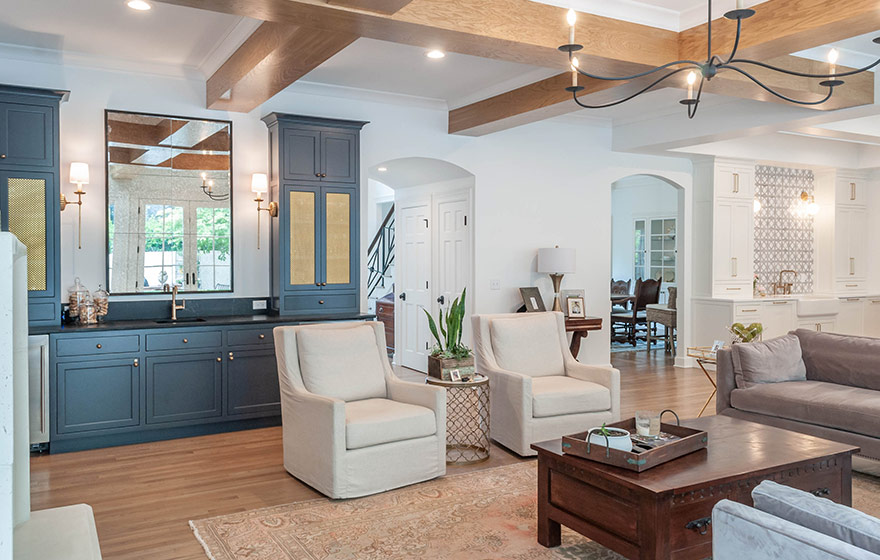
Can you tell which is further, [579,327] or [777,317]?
[777,317]

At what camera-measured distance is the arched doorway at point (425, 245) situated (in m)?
7.27

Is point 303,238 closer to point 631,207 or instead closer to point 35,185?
point 35,185

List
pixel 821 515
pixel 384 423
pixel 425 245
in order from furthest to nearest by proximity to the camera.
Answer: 1. pixel 425 245
2. pixel 384 423
3. pixel 821 515

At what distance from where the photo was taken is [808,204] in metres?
9.33

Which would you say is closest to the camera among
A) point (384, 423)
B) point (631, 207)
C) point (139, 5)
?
point (384, 423)

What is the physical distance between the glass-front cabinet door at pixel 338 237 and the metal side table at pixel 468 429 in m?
1.52

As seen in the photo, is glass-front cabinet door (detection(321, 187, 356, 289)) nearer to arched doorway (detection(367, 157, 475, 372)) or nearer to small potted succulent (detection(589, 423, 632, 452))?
arched doorway (detection(367, 157, 475, 372))

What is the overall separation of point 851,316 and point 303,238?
291 inches

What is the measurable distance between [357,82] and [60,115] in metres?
2.29

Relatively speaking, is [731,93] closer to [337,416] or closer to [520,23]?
[520,23]

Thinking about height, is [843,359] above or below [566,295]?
below

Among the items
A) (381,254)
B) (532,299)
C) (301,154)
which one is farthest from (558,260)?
(381,254)

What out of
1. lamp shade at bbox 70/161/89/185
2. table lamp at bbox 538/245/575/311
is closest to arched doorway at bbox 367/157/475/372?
table lamp at bbox 538/245/575/311

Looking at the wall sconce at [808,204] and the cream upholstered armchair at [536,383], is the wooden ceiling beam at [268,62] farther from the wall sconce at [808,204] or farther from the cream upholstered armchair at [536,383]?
the wall sconce at [808,204]
